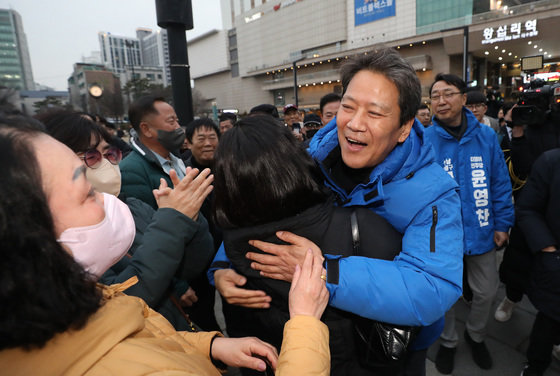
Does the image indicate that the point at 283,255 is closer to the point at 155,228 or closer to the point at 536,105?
the point at 155,228

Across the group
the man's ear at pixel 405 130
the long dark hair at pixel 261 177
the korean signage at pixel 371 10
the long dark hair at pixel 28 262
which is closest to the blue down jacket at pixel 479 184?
the man's ear at pixel 405 130

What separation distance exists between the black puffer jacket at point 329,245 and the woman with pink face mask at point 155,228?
403 millimetres

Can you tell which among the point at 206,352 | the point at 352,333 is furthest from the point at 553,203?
the point at 206,352

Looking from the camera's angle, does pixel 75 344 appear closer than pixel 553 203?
Yes

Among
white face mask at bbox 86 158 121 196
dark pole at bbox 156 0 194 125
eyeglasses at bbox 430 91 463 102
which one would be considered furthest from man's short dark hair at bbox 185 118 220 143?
eyeglasses at bbox 430 91 463 102

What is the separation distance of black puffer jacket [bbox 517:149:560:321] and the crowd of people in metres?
0.01

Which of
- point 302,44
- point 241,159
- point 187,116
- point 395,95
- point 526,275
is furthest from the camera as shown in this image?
point 302,44

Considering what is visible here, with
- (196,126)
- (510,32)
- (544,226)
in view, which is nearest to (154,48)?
(510,32)

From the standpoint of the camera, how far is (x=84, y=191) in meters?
0.86

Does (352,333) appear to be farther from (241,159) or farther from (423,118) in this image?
(423,118)

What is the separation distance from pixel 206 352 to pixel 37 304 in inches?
32.3

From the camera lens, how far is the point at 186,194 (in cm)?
164

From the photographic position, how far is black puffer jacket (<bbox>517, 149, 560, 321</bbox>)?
2.17 meters

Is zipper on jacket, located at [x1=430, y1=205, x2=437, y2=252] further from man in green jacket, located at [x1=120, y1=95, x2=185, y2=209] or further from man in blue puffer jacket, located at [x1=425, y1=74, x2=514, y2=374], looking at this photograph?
man in green jacket, located at [x1=120, y1=95, x2=185, y2=209]
